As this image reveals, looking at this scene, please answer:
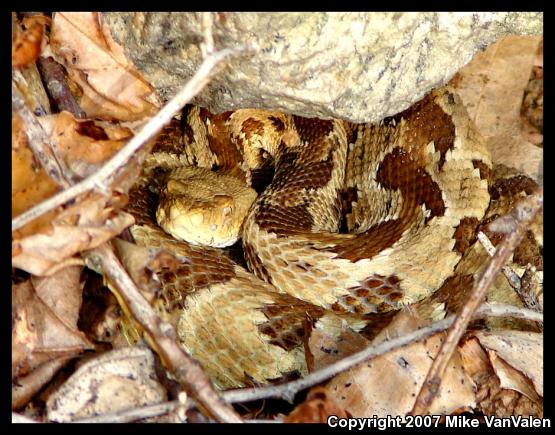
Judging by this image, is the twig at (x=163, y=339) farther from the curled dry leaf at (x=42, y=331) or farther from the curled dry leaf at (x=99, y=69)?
the curled dry leaf at (x=99, y=69)

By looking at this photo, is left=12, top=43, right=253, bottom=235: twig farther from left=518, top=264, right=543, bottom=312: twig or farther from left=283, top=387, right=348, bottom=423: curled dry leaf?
left=518, top=264, right=543, bottom=312: twig

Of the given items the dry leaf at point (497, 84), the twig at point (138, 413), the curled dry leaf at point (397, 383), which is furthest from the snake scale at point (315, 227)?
the twig at point (138, 413)

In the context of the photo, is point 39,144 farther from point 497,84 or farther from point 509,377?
point 497,84

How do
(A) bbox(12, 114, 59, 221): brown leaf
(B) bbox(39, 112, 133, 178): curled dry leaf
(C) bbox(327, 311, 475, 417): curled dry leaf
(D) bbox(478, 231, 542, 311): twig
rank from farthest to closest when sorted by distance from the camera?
(D) bbox(478, 231, 542, 311): twig, (B) bbox(39, 112, 133, 178): curled dry leaf, (C) bbox(327, 311, 475, 417): curled dry leaf, (A) bbox(12, 114, 59, 221): brown leaf

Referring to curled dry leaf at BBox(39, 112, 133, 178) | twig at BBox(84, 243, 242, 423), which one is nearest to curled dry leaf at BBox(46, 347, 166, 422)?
twig at BBox(84, 243, 242, 423)

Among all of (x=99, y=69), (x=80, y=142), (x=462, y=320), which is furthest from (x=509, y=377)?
(x=99, y=69)
